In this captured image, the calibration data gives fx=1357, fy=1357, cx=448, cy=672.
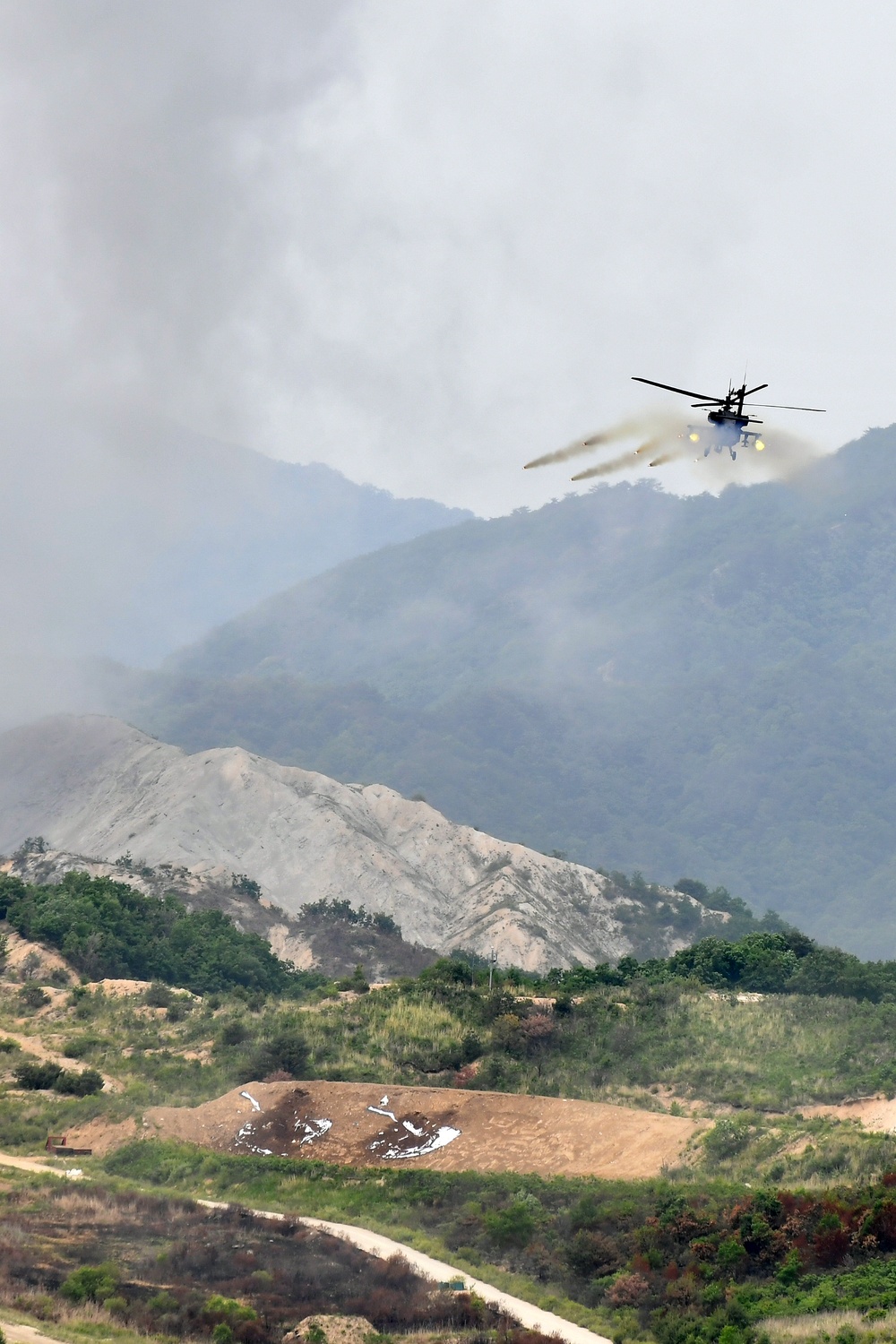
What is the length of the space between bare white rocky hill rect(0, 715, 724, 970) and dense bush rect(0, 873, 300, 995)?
38.8 metres

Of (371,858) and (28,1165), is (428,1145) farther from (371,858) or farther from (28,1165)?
(371,858)

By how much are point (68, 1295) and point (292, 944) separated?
99.8 m

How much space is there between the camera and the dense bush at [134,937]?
86250 millimetres

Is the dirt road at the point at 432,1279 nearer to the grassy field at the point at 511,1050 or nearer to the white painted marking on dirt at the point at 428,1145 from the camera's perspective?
the white painted marking on dirt at the point at 428,1145

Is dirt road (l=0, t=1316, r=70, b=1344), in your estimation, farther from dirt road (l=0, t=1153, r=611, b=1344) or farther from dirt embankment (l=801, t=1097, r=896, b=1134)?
dirt embankment (l=801, t=1097, r=896, b=1134)

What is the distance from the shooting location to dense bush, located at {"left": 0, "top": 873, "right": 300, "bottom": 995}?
3396 inches

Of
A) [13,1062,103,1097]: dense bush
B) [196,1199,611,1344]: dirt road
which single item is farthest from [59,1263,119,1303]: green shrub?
[13,1062,103,1097]: dense bush

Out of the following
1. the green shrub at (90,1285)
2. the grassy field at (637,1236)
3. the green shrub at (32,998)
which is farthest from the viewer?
the green shrub at (32,998)

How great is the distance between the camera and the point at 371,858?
15988cm

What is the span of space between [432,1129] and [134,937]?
4627 centimetres

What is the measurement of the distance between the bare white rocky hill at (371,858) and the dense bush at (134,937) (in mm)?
38797

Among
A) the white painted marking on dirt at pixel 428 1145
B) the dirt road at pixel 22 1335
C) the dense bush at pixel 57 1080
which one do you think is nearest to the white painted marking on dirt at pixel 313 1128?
the white painted marking on dirt at pixel 428 1145

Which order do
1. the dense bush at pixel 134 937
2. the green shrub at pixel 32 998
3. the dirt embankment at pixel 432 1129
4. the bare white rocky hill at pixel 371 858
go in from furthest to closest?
the bare white rocky hill at pixel 371 858
the dense bush at pixel 134 937
the green shrub at pixel 32 998
the dirt embankment at pixel 432 1129

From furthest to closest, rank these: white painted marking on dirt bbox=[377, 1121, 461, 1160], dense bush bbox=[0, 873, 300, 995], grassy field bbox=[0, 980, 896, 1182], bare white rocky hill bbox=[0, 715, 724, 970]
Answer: bare white rocky hill bbox=[0, 715, 724, 970] → dense bush bbox=[0, 873, 300, 995] → grassy field bbox=[0, 980, 896, 1182] → white painted marking on dirt bbox=[377, 1121, 461, 1160]
